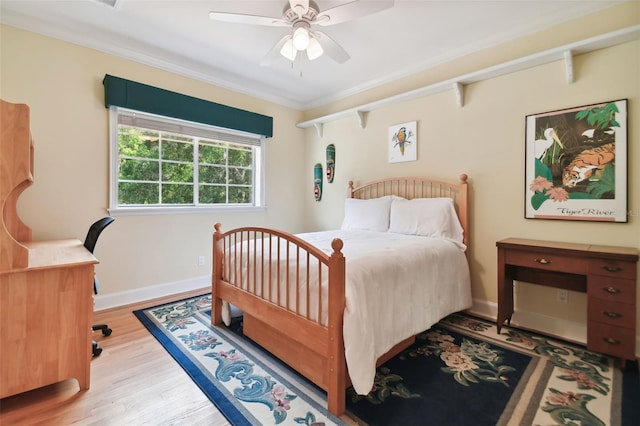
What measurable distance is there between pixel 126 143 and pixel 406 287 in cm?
309

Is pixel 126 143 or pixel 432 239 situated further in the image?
pixel 126 143

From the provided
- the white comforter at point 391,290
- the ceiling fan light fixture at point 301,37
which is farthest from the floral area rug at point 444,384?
the ceiling fan light fixture at point 301,37

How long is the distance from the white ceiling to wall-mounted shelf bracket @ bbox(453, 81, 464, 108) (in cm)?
37

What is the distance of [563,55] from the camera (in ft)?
7.30

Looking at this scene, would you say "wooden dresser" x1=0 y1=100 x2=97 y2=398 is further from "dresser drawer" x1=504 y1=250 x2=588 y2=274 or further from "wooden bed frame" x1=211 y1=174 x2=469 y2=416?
"dresser drawer" x1=504 y1=250 x2=588 y2=274

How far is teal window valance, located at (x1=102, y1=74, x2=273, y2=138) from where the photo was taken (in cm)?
275

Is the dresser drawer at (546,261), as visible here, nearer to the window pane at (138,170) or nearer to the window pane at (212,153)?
the window pane at (212,153)

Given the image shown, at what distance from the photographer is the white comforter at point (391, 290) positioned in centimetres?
145

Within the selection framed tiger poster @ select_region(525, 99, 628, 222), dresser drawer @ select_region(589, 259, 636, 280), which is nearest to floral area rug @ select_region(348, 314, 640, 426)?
dresser drawer @ select_region(589, 259, 636, 280)

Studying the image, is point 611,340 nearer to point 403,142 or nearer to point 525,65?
point 525,65

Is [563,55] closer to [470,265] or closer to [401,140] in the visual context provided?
[401,140]

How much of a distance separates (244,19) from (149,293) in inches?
110

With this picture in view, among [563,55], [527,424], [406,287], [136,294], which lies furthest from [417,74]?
[136,294]

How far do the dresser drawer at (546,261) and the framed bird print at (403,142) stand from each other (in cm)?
147
